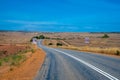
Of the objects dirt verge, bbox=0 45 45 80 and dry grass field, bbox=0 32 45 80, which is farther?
dry grass field, bbox=0 32 45 80

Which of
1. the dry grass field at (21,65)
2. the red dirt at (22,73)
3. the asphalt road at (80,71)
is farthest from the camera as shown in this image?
the dry grass field at (21,65)

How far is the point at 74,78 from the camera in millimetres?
12242

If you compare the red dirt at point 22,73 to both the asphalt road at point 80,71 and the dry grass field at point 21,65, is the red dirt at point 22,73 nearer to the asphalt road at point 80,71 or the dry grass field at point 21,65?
the dry grass field at point 21,65

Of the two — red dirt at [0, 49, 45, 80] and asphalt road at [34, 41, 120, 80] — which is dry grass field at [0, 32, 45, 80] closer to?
red dirt at [0, 49, 45, 80]

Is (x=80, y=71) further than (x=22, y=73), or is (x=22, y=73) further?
(x=22, y=73)

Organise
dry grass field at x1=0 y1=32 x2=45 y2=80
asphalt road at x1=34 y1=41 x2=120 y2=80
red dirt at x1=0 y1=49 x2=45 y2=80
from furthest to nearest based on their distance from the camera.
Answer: dry grass field at x1=0 y1=32 x2=45 y2=80 → red dirt at x1=0 y1=49 x2=45 y2=80 → asphalt road at x1=34 y1=41 x2=120 y2=80

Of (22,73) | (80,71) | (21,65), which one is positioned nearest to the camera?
(80,71)

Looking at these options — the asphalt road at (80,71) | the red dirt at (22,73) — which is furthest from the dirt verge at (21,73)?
the asphalt road at (80,71)

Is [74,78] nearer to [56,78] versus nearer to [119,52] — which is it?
[56,78]

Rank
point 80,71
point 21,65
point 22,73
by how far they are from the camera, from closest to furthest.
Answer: point 80,71 < point 22,73 < point 21,65

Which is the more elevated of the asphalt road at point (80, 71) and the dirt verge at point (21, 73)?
the asphalt road at point (80, 71)

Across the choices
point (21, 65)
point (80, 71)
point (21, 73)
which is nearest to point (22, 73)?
point (21, 73)

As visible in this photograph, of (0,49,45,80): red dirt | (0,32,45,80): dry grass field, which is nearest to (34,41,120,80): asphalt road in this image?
(0,49,45,80): red dirt

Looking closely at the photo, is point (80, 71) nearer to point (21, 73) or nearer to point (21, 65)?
point (21, 73)
